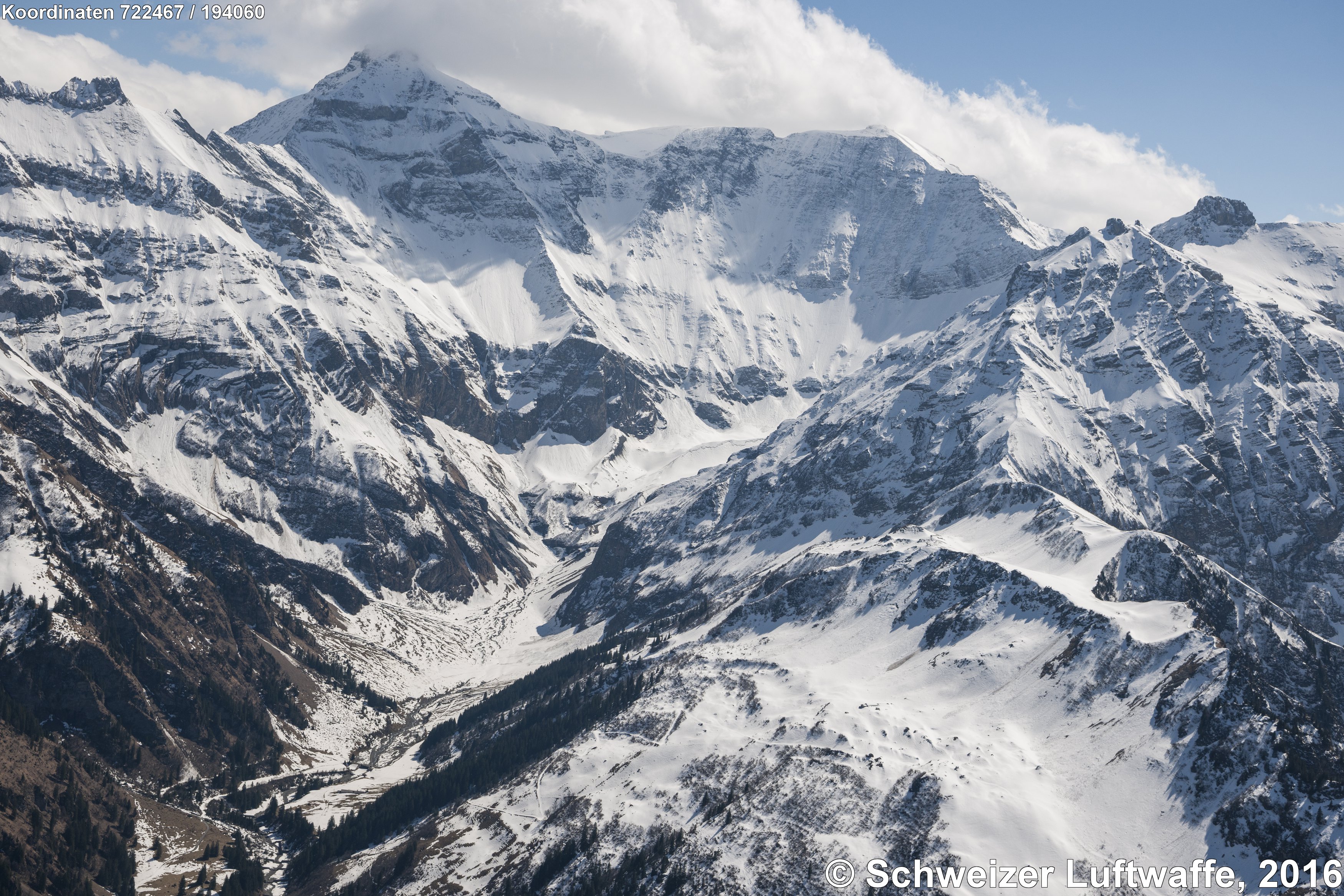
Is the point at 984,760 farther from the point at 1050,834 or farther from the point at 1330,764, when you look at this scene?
the point at 1330,764

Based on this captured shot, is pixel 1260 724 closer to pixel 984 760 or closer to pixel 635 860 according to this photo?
Answer: pixel 984 760

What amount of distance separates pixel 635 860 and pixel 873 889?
140 feet

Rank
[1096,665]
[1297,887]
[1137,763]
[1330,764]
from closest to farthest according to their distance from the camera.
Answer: [1297,887]
[1330,764]
[1137,763]
[1096,665]

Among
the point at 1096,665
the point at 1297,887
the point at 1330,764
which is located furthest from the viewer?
the point at 1096,665

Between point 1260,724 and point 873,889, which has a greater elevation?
point 1260,724

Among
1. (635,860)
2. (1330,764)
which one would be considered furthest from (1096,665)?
(635,860)

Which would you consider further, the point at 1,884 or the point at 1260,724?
the point at 1,884

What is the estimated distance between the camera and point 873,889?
543 feet

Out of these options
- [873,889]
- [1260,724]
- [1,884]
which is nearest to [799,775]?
[873,889]

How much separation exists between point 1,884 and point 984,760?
168 m

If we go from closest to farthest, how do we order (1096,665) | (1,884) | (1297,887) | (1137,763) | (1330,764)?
(1297,887) → (1330,764) → (1137,763) → (1,884) → (1096,665)

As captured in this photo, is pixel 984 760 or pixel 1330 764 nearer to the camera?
pixel 1330 764

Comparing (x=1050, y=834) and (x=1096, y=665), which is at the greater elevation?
(x=1096, y=665)

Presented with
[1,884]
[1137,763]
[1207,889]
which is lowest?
[1207,889]
